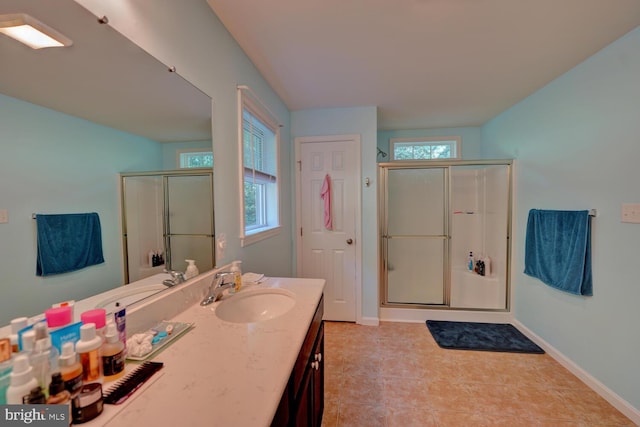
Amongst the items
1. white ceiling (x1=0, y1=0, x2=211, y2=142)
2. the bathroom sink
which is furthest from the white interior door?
white ceiling (x1=0, y1=0, x2=211, y2=142)

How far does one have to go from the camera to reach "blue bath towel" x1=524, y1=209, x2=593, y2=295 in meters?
1.90

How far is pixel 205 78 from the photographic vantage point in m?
1.39

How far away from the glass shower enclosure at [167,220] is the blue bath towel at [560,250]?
8.62ft

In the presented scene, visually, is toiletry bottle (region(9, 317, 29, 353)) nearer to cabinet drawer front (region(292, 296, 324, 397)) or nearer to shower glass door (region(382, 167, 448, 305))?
cabinet drawer front (region(292, 296, 324, 397))

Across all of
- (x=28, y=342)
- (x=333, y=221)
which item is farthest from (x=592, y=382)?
(x=28, y=342)

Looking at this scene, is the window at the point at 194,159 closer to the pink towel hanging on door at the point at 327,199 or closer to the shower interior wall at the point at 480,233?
the pink towel hanging on door at the point at 327,199

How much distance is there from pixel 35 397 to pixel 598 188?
116 inches

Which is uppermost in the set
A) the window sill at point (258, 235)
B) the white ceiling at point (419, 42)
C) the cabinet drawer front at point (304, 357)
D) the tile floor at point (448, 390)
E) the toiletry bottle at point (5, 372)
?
the white ceiling at point (419, 42)

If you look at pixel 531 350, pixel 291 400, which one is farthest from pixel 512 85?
pixel 291 400

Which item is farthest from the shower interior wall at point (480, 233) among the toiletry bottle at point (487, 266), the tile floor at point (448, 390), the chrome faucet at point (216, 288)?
the chrome faucet at point (216, 288)

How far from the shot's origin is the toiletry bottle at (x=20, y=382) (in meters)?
0.48

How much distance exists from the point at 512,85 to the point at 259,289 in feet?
9.25

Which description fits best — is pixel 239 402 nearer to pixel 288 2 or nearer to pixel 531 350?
pixel 288 2
